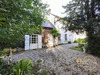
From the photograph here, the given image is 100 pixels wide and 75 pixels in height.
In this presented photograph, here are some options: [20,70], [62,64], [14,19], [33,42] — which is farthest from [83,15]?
[33,42]

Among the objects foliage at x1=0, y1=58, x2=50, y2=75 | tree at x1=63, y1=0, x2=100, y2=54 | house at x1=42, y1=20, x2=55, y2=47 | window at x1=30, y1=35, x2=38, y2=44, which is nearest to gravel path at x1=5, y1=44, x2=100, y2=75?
foliage at x1=0, y1=58, x2=50, y2=75

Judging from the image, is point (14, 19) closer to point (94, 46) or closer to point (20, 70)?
point (20, 70)

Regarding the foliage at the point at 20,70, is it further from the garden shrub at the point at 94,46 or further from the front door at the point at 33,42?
the garden shrub at the point at 94,46

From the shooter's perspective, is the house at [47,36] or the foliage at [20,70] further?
the house at [47,36]

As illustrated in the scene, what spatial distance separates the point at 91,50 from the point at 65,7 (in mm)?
4841

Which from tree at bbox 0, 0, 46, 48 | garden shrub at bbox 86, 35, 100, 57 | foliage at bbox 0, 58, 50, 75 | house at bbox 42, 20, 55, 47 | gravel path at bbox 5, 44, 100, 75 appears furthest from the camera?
house at bbox 42, 20, 55, 47

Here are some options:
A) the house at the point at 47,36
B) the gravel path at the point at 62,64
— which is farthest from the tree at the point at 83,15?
the house at the point at 47,36

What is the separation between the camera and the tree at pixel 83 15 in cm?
473

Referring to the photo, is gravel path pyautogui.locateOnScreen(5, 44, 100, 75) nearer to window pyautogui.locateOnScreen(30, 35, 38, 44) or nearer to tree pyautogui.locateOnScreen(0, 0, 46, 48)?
tree pyautogui.locateOnScreen(0, 0, 46, 48)

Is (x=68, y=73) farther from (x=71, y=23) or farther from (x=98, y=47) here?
(x=71, y=23)

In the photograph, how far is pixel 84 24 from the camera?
4.63 meters

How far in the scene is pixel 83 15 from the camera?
5.13 meters

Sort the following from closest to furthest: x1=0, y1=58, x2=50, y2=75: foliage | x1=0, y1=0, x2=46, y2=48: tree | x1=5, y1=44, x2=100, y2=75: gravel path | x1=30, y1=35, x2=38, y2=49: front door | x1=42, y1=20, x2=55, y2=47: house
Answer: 1. x1=0, y1=0, x2=46, y2=48: tree
2. x1=0, y1=58, x2=50, y2=75: foliage
3. x1=5, y1=44, x2=100, y2=75: gravel path
4. x1=30, y1=35, x2=38, y2=49: front door
5. x1=42, y1=20, x2=55, y2=47: house

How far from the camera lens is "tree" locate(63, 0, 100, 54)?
15.5ft
